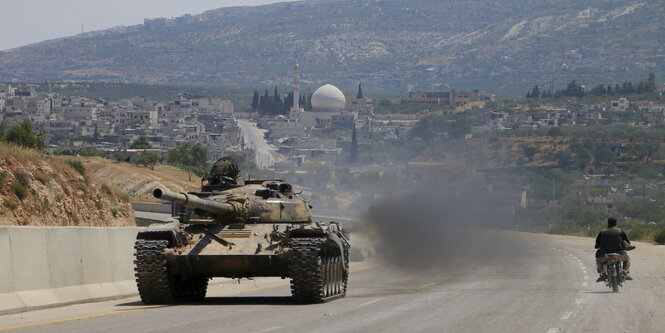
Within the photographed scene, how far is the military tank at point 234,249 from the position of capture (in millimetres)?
25453

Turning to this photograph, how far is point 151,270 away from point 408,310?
4813 mm

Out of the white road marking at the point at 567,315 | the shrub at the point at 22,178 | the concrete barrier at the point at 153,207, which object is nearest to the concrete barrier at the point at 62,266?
the white road marking at the point at 567,315

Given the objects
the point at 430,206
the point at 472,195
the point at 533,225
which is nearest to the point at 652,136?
the point at 533,225

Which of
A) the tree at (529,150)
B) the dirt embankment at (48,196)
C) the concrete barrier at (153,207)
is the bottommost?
the tree at (529,150)

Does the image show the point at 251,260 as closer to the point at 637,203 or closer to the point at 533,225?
the point at 533,225

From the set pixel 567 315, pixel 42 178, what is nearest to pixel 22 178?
pixel 42 178

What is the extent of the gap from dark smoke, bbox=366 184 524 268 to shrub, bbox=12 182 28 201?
12288 millimetres

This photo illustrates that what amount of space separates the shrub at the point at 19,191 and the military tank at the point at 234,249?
1707 centimetres

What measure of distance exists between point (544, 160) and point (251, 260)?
504ft

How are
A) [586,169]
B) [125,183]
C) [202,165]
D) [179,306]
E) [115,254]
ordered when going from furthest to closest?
1. [586,169]
2. [202,165]
3. [125,183]
4. [115,254]
5. [179,306]

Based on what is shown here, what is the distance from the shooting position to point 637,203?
129 m

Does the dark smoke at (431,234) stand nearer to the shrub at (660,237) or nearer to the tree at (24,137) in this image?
the shrub at (660,237)

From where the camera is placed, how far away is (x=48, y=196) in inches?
1813

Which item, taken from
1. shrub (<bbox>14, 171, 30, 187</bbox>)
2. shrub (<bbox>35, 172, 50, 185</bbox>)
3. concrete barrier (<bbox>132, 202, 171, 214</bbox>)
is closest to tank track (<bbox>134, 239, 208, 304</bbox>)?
shrub (<bbox>14, 171, 30, 187</bbox>)
